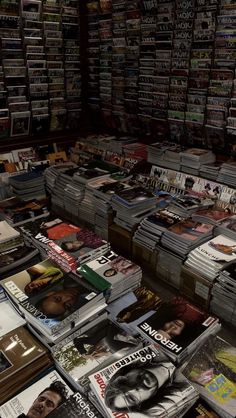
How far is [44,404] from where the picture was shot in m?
1.48

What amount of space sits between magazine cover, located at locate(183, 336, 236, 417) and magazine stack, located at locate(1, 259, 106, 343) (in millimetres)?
563

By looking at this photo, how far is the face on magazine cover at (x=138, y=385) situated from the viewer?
1.40 metres

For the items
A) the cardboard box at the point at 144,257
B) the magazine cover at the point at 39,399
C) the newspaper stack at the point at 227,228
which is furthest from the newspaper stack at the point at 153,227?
the magazine cover at the point at 39,399

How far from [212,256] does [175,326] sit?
2.68 feet

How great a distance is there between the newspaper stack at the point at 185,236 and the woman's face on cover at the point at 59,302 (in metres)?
1.06

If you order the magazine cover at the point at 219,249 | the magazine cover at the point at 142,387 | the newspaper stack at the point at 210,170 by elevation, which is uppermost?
the newspaper stack at the point at 210,170

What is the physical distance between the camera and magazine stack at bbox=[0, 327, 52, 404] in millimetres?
1533

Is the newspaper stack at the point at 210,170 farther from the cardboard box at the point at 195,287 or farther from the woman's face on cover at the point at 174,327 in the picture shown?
the woman's face on cover at the point at 174,327

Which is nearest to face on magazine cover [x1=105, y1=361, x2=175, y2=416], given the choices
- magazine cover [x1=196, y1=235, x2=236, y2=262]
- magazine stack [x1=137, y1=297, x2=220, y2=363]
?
magazine stack [x1=137, y1=297, x2=220, y2=363]

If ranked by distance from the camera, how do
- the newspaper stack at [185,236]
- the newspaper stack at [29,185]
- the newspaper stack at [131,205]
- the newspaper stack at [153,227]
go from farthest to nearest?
the newspaper stack at [29,185] < the newspaper stack at [131,205] < the newspaper stack at [153,227] < the newspaper stack at [185,236]

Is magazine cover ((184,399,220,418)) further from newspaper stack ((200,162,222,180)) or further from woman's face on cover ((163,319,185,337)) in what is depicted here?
newspaper stack ((200,162,222,180))

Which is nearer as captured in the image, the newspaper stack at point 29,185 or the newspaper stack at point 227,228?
the newspaper stack at point 227,228

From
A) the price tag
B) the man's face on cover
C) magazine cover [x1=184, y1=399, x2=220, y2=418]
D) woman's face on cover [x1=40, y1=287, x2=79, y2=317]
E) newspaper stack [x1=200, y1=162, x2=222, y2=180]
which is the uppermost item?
newspaper stack [x1=200, y1=162, x2=222, y2=180]

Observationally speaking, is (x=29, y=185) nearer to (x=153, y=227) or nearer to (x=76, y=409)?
(x=153, y=227)
